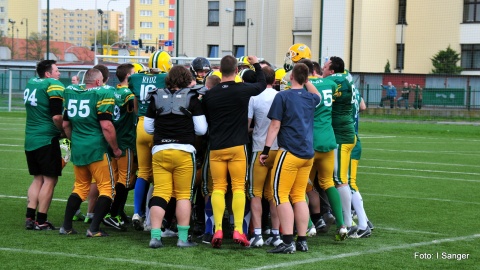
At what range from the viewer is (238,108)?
29.2 feet

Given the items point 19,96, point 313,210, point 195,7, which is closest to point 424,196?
point 313,210

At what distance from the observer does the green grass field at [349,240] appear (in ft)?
26.3

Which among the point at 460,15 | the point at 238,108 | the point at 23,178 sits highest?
the point at 460,15

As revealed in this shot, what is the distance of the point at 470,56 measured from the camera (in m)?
56.2

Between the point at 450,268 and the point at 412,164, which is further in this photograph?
the point at 412,164

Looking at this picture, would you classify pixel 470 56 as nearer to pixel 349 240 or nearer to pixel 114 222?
pixel 349 240

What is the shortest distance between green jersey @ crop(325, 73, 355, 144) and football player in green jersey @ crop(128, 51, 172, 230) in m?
2.10

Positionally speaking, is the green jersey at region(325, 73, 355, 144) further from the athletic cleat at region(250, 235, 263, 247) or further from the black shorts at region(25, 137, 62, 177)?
the black shorts at region(25, 137, 62, 177)

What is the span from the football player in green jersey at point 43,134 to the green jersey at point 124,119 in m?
0.70

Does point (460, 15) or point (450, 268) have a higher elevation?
point (460, 15)

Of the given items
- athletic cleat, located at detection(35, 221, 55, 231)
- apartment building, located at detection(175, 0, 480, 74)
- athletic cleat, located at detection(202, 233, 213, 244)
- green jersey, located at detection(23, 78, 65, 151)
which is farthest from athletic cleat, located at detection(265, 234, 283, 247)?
apartment building, located at detection(175, 0, 480, 74)

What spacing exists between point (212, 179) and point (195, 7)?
5749 centimetres

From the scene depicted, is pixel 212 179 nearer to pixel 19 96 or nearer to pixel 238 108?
pixel 238 108

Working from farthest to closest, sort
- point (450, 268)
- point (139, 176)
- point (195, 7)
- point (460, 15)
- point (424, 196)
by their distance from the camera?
point (195, 7) < point (460, 15) < point (424, 196) < point (139, 176) < point (450, 268)
